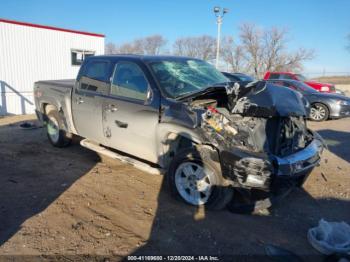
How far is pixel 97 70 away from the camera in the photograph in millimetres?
5066

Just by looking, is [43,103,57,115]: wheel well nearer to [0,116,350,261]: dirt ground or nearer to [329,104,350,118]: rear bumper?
[0,116,350,261]: dirt ground

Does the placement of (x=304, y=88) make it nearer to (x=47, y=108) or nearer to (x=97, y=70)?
(x=97, y=70)

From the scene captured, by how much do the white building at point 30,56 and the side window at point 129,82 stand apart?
1053 cm

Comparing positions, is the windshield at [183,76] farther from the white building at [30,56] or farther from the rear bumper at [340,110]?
the white building at [30,56]

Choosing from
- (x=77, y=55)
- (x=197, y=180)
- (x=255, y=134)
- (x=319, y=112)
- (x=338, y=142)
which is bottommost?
(x=338, y=142)

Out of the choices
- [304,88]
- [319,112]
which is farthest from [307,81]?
[319,112]

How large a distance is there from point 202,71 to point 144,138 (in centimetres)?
158

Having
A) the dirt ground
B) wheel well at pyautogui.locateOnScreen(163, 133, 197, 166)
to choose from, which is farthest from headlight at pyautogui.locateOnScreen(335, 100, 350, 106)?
wheel well at pyautogui.locateOnScreen(163, 133, 197, 166)

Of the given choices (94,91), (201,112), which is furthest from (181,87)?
(94,91)

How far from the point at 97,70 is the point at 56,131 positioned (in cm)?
208

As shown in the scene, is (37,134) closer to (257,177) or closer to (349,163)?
(257,177)

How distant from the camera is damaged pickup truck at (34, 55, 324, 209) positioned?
3.34 m

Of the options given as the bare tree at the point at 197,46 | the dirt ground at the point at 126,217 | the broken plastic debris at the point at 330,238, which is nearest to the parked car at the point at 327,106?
the dirt ground at the point at 126,217

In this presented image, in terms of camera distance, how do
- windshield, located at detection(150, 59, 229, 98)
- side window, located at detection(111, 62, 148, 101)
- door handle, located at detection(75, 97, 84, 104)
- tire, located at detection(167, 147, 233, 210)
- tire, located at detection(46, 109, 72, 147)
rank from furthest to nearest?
tire, located at detection(46, 109, 72, 147)
door handle, located at detection(75, 97, 84, 104)
side window, located at detection(111, 62, 148, 101)
windshield, located at detection(150, 59, 229, 98)
tire, located at detection(167, 147, 233, 210)
